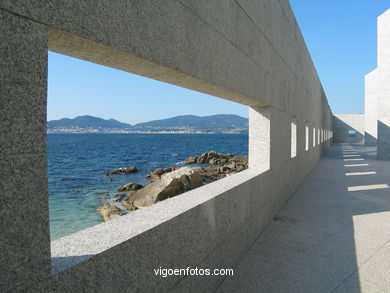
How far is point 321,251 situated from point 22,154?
4.32m

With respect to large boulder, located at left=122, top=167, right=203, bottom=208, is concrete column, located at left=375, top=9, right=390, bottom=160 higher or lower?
higher

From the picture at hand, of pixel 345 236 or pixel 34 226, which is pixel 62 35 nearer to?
pixel 34 226

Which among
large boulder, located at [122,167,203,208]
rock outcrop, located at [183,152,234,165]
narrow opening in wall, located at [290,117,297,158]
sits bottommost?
rock outcrop, located at [183,152,234,165]

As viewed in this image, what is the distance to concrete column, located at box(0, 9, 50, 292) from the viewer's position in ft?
4.30

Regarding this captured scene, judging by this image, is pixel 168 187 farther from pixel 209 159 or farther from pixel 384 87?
pixel 209 159

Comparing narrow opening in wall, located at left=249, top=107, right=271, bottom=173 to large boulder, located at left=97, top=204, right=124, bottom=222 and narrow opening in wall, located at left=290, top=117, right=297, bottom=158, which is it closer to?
narrow opening in wall, located at left=290, top=117, right=297, bottom=158

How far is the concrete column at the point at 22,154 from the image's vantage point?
131cm

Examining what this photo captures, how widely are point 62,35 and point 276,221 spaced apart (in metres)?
5.24

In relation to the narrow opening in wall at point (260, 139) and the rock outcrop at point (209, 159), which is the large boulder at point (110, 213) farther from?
the rock outcrop at point (209, 159)

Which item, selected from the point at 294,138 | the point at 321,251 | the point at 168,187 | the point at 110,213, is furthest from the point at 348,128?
the point at 321,251

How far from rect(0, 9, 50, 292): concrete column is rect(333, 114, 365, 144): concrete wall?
182 feet

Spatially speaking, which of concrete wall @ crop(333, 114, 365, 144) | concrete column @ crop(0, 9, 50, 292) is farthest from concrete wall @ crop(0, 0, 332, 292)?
concrete wall @ crop(333, 114, 365, 144)

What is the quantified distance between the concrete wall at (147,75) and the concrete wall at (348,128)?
5178cm

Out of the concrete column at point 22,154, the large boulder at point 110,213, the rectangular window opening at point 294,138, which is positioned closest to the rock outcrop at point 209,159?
the large boulder at point 110,213
